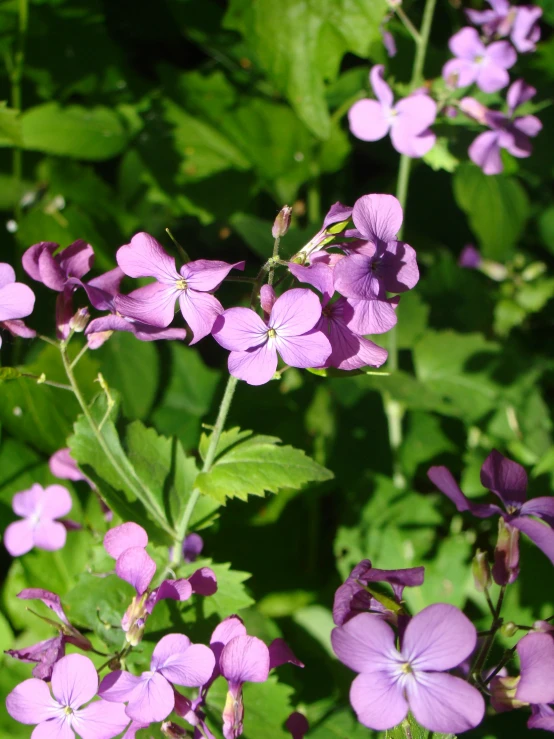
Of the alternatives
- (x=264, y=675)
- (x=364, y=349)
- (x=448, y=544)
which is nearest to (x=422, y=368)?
(x=448, y=544)

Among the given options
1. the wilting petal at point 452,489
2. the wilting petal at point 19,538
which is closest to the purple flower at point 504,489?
the wilting petal at point 452,489

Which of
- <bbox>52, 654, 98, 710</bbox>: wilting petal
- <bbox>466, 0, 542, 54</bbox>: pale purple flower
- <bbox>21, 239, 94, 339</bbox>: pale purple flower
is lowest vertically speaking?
<bbox>52, 654, 98, 710</bbox>: wilting petal

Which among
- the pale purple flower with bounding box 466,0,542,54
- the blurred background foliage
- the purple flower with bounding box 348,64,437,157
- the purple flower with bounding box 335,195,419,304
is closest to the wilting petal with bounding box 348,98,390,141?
the purple flower with bounding box 348,64,437,157

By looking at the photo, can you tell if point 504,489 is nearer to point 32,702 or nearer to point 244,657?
point 244,657

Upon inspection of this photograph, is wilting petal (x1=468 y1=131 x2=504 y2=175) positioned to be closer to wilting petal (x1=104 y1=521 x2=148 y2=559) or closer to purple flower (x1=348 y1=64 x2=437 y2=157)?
purple flower (x1=348 y1=64 x2=437 y2=157)

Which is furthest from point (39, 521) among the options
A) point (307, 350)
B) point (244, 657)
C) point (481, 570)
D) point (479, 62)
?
point (479, 62)

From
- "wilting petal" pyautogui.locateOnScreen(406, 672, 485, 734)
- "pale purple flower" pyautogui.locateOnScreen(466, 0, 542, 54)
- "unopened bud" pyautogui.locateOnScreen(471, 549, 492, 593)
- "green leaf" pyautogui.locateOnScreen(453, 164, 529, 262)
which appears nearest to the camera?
"wilting petal" pyautogui.locateOnScreen(406, 672, 485, 734)
